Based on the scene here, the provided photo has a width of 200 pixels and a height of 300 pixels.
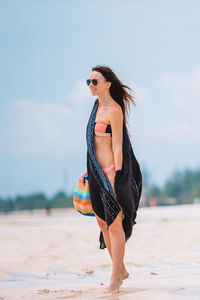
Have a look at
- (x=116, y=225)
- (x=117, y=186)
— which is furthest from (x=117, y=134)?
(x=116, y=225)

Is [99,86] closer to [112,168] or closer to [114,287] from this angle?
[112,168]

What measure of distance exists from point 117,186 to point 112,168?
0.21 m

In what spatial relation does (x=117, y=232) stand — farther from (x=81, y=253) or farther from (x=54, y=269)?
(x=81, y=253)

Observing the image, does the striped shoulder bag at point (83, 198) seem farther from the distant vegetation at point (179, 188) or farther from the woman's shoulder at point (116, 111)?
the distant vegetation at point (179, 188)

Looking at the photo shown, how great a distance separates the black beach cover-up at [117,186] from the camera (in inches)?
161

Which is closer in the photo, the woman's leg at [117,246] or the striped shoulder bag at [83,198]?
the woman's leg at [117,246]

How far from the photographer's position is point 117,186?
4.05 meters

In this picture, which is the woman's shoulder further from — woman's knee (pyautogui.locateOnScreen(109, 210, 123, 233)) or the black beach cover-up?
woman's knee (pyautogui.locateOnScreen(109, 210, 123, 233))

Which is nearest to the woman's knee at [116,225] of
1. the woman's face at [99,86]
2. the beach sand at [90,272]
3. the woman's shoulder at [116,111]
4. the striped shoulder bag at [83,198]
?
the striped shoulder bag at [83,198]

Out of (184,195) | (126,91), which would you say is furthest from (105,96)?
(184,195)

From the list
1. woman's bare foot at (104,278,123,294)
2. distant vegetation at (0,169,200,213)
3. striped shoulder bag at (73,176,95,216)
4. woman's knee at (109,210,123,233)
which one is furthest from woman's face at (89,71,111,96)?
distant vegetation at (0,169,200,213)

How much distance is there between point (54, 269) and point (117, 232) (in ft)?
6.71

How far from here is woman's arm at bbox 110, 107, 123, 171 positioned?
414cm

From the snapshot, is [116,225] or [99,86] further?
[99,86]
